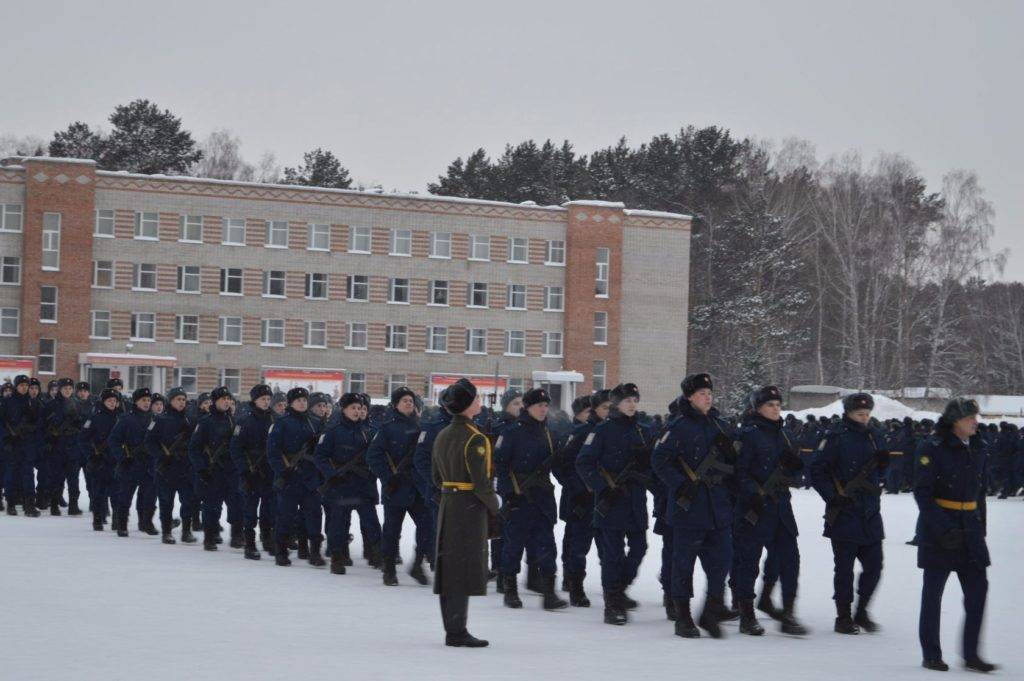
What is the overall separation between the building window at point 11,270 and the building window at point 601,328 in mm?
29096

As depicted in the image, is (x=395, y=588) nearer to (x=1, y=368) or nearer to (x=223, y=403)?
(x=223, y=403)

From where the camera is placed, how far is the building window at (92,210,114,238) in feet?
239

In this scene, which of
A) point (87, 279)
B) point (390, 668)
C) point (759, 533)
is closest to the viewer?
point (390, 668)

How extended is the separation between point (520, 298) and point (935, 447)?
68.6 metres

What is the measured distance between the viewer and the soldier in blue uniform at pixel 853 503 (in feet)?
39.8

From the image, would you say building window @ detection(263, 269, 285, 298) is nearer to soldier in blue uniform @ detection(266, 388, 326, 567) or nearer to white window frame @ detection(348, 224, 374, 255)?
white window frame @ detection(348, 224, 374, 255)

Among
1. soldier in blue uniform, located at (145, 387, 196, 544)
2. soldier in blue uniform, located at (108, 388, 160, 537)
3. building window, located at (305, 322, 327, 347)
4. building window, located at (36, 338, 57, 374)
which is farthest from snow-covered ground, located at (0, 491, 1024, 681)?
building window, located at (305, 322, 327, 347)

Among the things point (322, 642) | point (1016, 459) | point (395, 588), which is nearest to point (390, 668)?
point (322, 642)

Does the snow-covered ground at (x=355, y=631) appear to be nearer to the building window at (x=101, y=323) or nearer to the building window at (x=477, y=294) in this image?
the building window at (x=101, y=323)

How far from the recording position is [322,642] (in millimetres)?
11008

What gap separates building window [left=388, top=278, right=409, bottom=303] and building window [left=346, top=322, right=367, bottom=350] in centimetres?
202

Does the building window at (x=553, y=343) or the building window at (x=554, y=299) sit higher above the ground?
the building window at (x=554, y=299)

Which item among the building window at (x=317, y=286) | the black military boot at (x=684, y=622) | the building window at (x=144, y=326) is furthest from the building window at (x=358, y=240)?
the black military boot at (x=684, y=622)

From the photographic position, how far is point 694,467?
38.7ft
